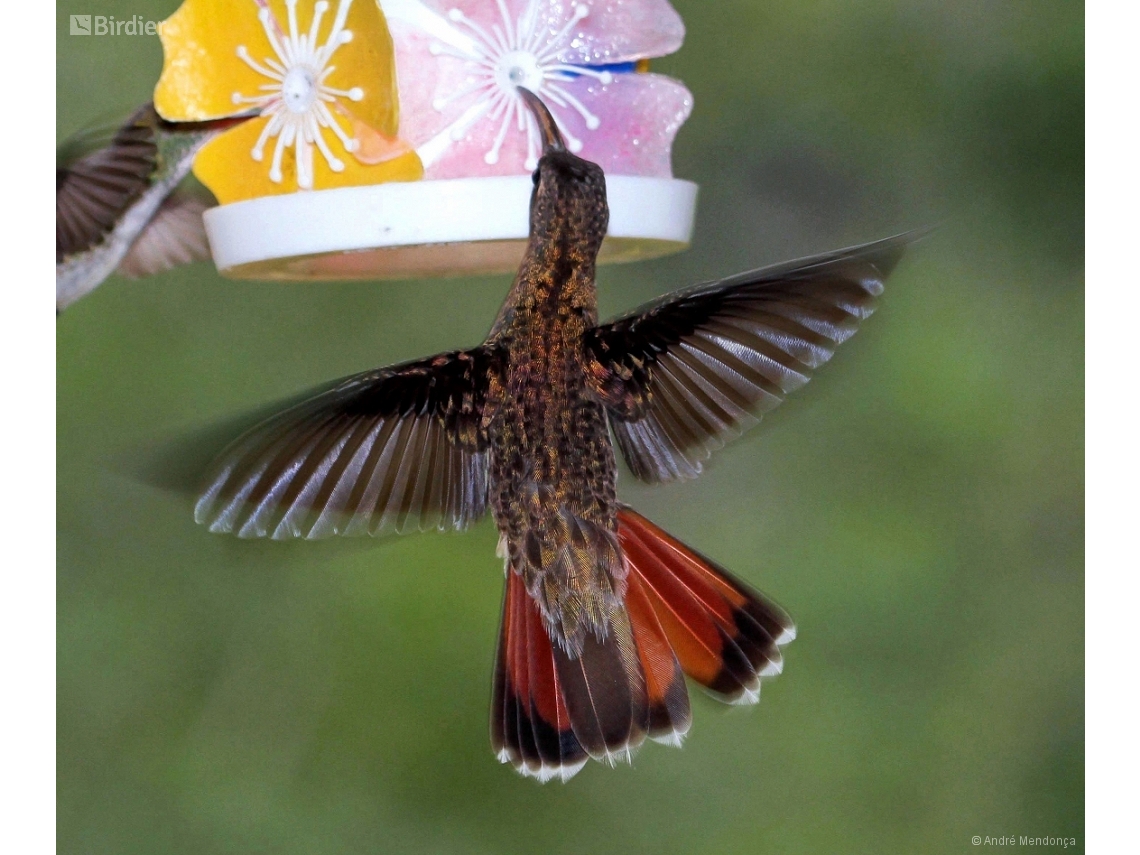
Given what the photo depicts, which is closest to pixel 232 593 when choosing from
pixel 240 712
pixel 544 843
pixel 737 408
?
pixel 240 712

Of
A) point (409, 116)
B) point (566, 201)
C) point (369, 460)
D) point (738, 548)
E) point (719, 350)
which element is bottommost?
point (738, 548)

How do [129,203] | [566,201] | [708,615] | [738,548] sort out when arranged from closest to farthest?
[566,201], [708,615], [129,203], [738,548]

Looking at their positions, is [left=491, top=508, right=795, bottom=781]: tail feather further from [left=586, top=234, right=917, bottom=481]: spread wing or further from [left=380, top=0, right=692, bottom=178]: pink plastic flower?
[left=380, top=0, right=692, bottom=178]: pink plastic flower

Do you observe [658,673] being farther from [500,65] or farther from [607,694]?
[500,65]

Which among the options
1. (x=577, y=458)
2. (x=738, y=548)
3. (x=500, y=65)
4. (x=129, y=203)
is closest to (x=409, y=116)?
(x=500, y=65)

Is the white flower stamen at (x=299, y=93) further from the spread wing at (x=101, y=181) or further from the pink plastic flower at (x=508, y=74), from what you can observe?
the spread wing at (x=101, y=181)

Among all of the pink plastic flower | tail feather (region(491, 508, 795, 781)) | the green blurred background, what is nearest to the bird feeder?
the pink plastic flower

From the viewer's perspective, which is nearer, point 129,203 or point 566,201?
point 566,201

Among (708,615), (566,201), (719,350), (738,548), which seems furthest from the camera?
(738,548)
